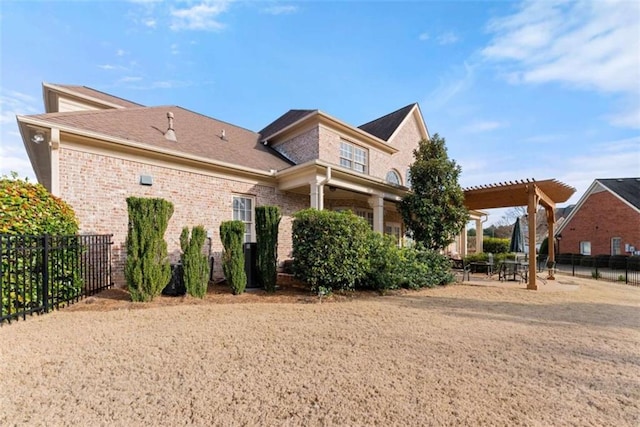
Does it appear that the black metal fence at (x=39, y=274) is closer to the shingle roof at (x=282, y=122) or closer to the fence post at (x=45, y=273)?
the fence post at (x=45, y=273)

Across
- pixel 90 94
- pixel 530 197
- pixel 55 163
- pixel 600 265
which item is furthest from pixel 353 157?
Answer: pixel 600 265

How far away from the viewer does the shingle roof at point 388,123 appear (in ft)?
52.1

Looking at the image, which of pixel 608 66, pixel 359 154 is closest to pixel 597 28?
pixel 608 66

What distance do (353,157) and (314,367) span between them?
11293 mm

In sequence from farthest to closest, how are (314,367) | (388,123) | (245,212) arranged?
(388,123)
(245,212)
(314,367)

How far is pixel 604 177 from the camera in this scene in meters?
23.2

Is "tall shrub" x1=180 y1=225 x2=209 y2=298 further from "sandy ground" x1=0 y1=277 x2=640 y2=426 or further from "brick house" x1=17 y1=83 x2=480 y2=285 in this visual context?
"brick house" x1=17 y1=83 x2=480 y2=285

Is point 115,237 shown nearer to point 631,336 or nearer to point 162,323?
point 162,323

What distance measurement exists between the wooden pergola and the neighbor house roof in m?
16.1

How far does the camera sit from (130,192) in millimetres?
7809

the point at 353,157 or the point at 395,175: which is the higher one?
the point at 353,157

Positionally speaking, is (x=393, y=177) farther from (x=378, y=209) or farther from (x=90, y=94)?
(x=90, y=94)

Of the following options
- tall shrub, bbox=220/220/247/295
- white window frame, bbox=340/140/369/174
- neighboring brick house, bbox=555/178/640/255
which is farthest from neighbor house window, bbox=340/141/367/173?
neighboring brick house, bbox=555/178/640/255

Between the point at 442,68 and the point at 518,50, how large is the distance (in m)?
2.17
